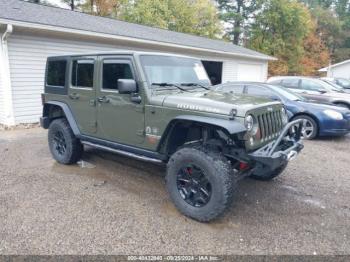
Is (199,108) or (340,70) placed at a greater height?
(340,70)

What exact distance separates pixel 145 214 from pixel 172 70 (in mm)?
2027

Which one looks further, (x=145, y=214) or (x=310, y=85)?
(x=310, y=85)

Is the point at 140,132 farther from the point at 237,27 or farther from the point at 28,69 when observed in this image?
the point at 237,27

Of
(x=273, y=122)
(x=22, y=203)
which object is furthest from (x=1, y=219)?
(x=273, y=122)

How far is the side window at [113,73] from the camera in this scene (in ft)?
13.0

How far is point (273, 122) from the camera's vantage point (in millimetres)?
3650

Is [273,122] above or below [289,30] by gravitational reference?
below

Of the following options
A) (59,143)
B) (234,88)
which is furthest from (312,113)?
(59,143)

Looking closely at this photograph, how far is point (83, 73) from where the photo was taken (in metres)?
4.58

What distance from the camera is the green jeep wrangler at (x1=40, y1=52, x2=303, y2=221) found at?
124 inches

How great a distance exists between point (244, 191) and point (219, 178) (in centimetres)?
133

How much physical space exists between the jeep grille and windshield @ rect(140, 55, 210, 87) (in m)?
1.28

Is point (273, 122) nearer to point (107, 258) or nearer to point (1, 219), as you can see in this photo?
point (107, 258)

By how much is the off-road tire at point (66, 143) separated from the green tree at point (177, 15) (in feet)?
65.7
